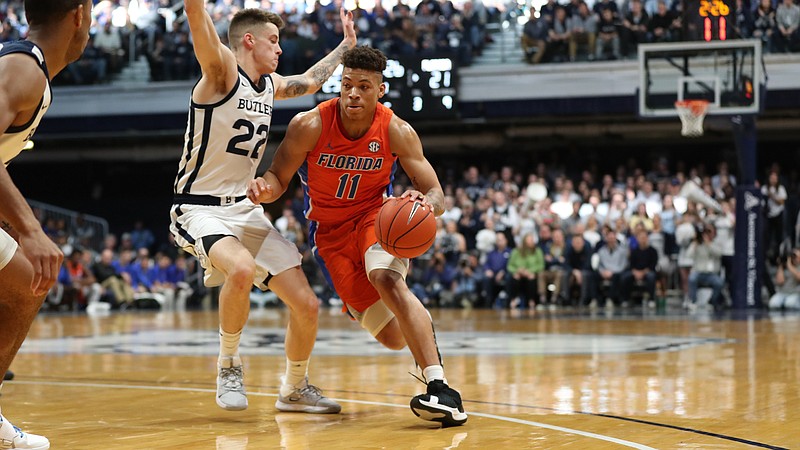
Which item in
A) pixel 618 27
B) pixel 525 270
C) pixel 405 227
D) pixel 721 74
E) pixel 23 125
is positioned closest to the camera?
pixel 23 125

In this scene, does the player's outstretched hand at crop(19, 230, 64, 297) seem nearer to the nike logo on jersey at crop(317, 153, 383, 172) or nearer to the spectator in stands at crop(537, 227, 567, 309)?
the nike logo on jersey at crop(317, 153, 383, 172)

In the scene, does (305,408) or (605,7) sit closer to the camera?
(305,408)

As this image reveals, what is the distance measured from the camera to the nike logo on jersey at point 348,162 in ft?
18.7

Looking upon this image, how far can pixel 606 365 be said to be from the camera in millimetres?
7777

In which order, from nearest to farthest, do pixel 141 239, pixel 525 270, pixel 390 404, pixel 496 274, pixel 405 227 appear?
pixel 405 227 < pixel 390 404 < pixel 525 270 < pixel 496 274 < pixel 141 239

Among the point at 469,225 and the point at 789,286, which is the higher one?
the point at 469,225

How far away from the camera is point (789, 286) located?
1570 cm

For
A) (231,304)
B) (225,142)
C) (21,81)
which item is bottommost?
(231,304)

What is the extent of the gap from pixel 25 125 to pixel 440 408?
227 cm

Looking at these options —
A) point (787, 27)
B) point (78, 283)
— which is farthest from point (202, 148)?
point (787, 27)

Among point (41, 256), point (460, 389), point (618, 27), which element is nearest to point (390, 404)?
point (460, 389)

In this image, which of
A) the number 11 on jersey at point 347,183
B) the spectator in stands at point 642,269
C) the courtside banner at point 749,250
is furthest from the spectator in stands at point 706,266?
the number 11 on jersey at point 347,183

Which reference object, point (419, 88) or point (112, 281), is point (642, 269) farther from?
point (112, 281)

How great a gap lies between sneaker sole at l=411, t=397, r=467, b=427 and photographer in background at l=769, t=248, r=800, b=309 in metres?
11.8
